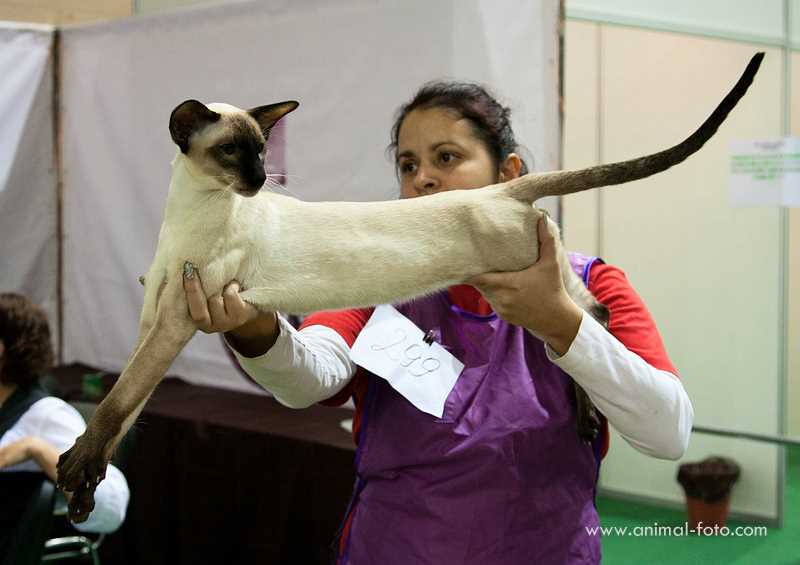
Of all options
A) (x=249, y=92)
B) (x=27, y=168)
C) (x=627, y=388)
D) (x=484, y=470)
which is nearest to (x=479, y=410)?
(x=484, y=470)

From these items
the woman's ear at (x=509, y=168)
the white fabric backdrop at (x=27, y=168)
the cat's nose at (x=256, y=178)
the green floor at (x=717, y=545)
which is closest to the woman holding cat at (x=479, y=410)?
the woman's ear at (x=509, y=168)

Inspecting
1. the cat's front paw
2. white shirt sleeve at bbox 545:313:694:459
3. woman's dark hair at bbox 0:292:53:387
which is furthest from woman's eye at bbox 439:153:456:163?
woman's dark hair at bbox 0:292:53:387

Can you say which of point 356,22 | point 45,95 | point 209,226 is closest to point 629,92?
point 356,22

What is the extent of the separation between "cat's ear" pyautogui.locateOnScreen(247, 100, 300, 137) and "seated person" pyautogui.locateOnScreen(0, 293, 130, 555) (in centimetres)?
123

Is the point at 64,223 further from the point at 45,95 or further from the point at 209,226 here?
the point at 209,226

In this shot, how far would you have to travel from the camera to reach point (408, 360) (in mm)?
1171

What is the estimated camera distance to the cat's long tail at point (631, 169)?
2.79 feet

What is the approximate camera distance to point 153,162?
9.45ft

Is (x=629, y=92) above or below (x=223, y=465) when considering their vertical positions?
above

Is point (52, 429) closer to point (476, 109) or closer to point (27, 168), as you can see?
Result: point (476, 109)

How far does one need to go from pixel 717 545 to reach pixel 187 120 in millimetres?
2870

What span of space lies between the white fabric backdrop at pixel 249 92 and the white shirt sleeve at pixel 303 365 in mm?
1012

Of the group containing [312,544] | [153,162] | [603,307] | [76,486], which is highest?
[153,162]

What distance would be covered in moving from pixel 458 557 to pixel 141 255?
2.31 meters
